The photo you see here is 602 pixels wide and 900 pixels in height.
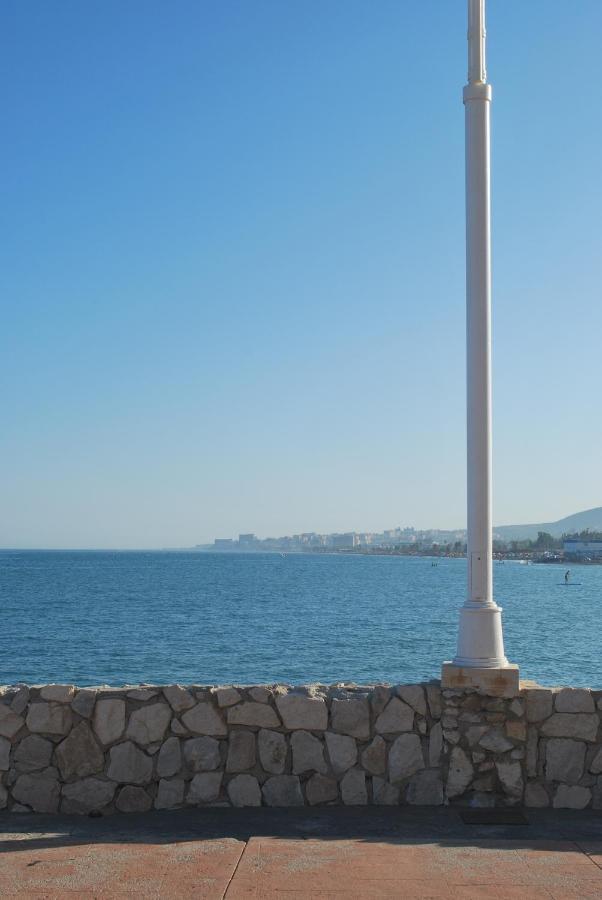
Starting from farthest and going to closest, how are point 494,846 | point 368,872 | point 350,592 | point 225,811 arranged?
point 350,592
point 225,811
point 494,846
point 368,872

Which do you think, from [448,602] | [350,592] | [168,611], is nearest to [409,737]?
[168,611]

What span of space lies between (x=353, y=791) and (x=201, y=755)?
1.11 meters

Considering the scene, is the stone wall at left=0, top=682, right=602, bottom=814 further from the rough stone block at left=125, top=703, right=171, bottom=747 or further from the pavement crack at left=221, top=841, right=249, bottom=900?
the pavement crack at left=221, top=841, right=249, bottom=900

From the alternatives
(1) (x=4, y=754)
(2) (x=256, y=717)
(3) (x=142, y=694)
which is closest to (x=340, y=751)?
(2) (x=256, y=717)

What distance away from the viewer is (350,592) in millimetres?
80938

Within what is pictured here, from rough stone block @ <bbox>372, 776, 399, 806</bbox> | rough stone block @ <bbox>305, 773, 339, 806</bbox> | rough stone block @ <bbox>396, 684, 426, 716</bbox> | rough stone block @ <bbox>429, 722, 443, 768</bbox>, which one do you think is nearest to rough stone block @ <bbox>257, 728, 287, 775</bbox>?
rough stone block @ <bbox>305, 773, 339, 806</bbox>

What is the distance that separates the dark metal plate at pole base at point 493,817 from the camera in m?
6.32

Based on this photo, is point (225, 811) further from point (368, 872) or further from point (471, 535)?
point (471, 535)

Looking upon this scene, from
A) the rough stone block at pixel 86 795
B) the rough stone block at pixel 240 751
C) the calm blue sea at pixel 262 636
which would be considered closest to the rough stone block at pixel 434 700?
the rough stone block at pixel 240 751

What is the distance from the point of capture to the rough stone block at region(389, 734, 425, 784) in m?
6.77

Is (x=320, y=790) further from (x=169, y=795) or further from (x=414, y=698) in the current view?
(x=169, y=795)

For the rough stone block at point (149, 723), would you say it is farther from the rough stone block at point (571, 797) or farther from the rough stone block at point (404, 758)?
the rough stone block at point (571, 797)

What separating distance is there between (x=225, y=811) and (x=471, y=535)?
2719mm

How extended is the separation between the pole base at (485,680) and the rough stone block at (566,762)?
49 centimetres
